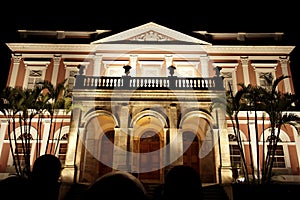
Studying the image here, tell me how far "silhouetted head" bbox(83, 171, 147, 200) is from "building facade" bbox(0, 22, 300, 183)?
14.7 m

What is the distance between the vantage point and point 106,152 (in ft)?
68.6

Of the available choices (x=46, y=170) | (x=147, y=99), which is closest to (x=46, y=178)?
(x=46, y=170)

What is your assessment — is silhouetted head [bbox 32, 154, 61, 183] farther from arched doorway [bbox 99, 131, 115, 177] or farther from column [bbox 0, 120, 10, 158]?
column [bbox 0, 120, 10, 158]

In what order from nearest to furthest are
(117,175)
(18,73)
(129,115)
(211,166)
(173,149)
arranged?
(117,175)
(173,149)
(129,115)
(211,166)
(18,73)

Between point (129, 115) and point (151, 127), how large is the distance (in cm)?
375

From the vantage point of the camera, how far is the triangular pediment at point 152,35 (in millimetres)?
23938

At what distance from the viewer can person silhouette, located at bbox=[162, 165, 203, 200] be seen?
4.56ft

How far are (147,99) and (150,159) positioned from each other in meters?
4.46

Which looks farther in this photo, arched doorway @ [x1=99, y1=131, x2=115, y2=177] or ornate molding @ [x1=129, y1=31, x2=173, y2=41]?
ornate molding @ [x1=129, y1=31, x2=173, y2=41]

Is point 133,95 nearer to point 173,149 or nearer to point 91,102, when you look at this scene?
point 91,102

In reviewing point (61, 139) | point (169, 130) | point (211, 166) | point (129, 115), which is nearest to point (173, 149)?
point (169, 130)

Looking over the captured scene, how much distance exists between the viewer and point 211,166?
65.0 ft

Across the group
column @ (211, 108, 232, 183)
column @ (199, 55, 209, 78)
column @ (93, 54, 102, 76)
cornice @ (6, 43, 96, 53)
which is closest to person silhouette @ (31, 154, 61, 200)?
column @ (211, 108, 232, 183)

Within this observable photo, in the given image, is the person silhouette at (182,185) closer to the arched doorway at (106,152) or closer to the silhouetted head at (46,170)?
the silhouetted head at (46,170)
